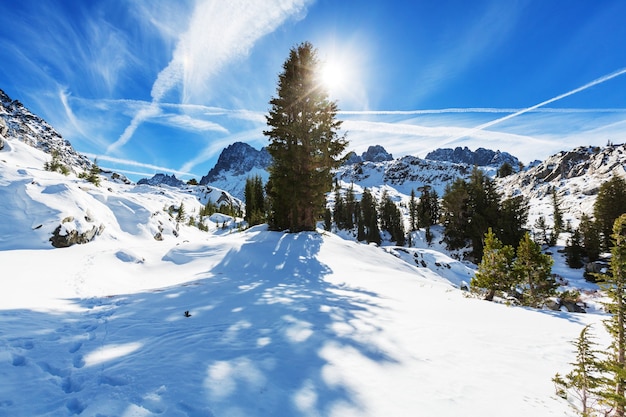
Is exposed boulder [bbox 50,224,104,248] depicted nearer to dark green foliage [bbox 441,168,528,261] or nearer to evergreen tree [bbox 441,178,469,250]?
dark green foliage [bbox 441,168,528,261]

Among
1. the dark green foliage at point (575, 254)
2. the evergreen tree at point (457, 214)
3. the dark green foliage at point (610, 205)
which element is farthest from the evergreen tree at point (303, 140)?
the dark green foliage at point (610, 205)

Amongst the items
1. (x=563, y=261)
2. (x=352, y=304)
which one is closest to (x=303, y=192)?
(x=352, y=304)

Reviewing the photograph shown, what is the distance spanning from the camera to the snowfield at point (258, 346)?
2957 mm

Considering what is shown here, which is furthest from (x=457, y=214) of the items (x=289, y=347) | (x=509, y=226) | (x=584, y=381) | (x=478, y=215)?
(x=289, y=347)

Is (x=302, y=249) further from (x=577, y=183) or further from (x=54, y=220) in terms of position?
(x=577, y=183)

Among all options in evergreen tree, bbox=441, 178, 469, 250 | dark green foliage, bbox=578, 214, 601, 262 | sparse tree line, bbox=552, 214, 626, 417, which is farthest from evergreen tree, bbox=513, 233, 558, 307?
evergreen tree, bbox=441, 178, 469, 250

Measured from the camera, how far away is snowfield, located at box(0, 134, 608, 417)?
2957 mm

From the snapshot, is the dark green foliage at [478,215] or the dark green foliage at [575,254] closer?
the dark green foliage at [575,254]

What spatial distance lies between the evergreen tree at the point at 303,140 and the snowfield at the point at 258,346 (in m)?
9.31

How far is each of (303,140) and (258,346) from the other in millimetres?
16781

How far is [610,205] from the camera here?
136 ft

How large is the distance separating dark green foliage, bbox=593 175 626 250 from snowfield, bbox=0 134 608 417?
47.0m

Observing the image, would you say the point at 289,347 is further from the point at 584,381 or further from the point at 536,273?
the point at 536,273

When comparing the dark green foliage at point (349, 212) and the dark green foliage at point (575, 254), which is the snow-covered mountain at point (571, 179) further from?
the dark green foliage at point (349, 212)
